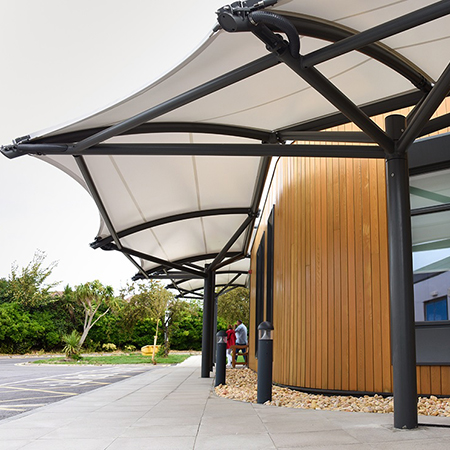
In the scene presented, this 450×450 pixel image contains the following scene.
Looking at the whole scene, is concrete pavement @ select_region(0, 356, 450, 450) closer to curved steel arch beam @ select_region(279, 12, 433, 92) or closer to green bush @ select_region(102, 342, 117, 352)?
curved steel arch beam @ select_region(279, 12, 433, 92)

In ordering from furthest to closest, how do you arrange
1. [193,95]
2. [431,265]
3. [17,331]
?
[17,331] → [431,265] → [193,95]

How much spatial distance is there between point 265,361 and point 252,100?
337 cm

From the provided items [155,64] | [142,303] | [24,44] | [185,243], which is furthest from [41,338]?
[155,64]

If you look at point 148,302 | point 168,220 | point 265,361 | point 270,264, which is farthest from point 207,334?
point 148,302

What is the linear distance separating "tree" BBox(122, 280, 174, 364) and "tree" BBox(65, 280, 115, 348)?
3.24 metres

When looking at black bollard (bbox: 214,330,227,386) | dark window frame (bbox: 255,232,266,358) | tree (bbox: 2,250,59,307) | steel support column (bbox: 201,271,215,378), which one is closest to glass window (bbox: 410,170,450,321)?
black bollard (bbox: 214,330,227,386)

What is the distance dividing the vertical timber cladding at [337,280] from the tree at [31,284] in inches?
1169

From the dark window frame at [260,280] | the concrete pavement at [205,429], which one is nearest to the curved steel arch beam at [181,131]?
the concrete pavement at [205,429]

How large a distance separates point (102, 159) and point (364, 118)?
395 cm

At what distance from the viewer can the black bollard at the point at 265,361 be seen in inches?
261

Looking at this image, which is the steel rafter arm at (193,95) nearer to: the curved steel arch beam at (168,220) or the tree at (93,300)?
the curved steel arch beam at (168,220)

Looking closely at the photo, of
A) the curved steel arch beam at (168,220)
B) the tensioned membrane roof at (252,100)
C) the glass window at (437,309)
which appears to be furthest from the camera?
the curved steel arch beam at (168,220)

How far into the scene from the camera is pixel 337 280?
298 inches

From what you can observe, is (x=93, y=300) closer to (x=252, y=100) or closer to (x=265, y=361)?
(x=265, y=361)
